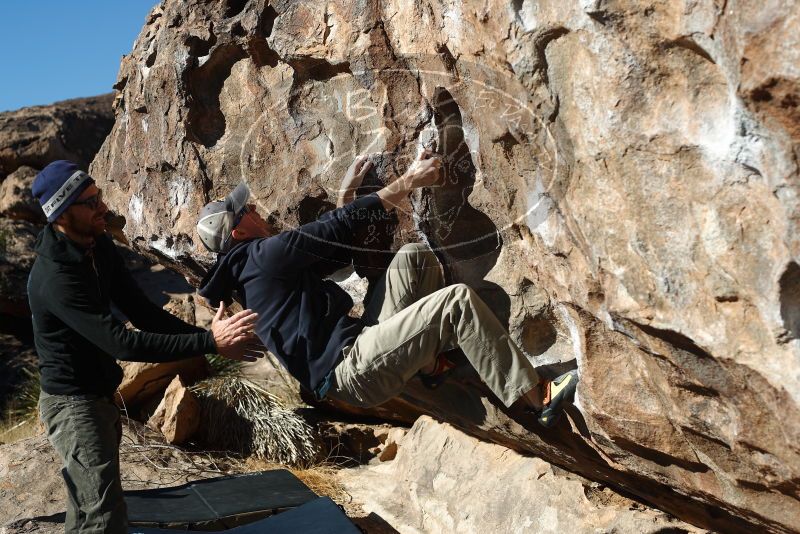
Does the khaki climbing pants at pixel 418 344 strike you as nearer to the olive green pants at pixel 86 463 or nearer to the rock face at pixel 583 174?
the rock face at pixel 583 174

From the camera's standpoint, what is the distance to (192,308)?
778 cm

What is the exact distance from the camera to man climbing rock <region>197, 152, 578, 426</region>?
4.06 m

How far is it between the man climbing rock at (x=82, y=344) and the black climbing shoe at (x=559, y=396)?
A: 1395 mm

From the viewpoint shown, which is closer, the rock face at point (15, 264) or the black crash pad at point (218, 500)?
the black crash pad at point (218, 500)

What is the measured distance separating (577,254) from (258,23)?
2.40 meters

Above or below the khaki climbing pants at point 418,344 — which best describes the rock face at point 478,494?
below

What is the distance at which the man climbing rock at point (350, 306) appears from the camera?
4.06m

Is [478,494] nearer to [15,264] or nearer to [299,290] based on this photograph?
[299,290]

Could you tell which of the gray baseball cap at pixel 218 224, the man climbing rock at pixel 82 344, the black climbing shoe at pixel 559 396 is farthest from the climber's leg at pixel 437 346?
A: the gray baseball cap at pixel 218 224

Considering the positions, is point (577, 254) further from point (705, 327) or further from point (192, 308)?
point (192, 308)

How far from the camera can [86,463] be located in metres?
3.95

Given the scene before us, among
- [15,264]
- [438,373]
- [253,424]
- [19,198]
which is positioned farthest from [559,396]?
[19,198]

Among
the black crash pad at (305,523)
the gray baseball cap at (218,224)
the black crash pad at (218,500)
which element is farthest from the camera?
the black crash pad at (218,500)

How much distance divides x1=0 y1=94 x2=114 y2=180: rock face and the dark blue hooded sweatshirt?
676 centimetres
